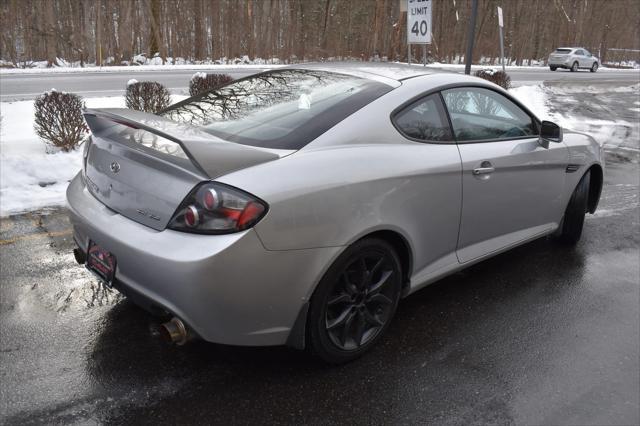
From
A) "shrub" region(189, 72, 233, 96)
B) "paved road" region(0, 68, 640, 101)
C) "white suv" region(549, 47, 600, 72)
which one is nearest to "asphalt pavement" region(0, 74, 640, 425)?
"shrub" region(189, 72, 233, 96)

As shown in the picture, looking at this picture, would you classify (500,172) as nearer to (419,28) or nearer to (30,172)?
(30,172)

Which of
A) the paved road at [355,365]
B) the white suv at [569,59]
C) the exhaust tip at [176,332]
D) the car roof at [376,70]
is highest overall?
the white suv at [569,59]

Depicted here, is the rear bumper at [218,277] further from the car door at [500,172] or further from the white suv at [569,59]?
the white suv at [569,59]

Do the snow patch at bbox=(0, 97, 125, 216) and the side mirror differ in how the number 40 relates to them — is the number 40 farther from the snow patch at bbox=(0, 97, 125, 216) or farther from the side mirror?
the side mirror

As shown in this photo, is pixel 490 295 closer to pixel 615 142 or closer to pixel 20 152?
pixel 20 152

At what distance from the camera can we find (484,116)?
3881mm

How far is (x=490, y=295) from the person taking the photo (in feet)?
13.1

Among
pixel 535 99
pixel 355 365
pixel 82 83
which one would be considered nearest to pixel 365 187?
pixel 355 365

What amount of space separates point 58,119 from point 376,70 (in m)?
5.26

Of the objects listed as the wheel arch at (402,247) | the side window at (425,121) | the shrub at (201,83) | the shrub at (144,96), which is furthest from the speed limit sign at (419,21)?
the wheel arch at (402,247)

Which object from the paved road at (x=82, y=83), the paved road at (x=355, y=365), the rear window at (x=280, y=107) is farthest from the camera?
the paved road at (x=82, y=83)

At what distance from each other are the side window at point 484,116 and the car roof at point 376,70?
0.85 feet

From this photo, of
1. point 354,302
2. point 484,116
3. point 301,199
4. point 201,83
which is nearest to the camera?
point 301,199

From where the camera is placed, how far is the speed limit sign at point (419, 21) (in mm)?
9922
